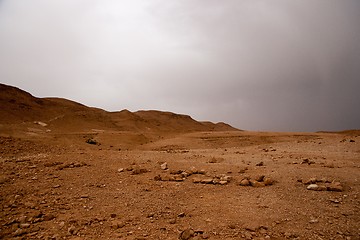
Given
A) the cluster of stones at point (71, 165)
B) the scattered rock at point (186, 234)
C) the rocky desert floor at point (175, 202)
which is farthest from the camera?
the cluster of stones at point (71, 165)

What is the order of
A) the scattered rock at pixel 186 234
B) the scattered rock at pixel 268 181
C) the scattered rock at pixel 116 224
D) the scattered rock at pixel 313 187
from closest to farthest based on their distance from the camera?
the scattered rock at pixel 186 234, the scattered rock at pixel 116 224, the scattered rock at pixel 313 187, the scattered rock at pixel 268 181

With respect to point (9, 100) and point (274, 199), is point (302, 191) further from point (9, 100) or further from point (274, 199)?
point (9, 100)

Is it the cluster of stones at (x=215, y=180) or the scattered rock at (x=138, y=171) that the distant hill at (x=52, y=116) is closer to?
A: the scattered rock at (x=138, y=171)

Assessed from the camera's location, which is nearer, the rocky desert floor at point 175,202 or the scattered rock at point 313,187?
the rocky desert floor at point 175,202

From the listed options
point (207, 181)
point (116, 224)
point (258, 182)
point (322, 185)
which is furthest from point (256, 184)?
point (116, 224)

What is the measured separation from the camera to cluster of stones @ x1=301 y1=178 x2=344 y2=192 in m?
4.85

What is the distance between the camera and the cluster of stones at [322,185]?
15.9ft

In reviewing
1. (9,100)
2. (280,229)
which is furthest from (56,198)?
(9,100)

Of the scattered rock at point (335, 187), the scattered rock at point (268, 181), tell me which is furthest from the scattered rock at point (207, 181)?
the scattered rock at point (335, 187)

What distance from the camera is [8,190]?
518 centimetres

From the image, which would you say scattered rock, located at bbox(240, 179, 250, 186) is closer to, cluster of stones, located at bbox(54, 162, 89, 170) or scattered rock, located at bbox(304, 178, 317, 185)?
scattered rock, located at bbox(304, 178, 317, 185)

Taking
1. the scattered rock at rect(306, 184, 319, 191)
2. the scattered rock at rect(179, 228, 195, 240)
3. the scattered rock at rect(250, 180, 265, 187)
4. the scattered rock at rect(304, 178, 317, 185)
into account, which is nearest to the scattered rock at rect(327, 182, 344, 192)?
the scattered rock at rect(306, 184, 319, 191)

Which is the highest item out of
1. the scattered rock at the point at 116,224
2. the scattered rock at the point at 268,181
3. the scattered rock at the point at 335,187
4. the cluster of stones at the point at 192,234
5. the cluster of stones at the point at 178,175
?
the scattered rock at the point at 335,187

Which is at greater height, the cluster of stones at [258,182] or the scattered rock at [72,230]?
the cluster of stones at [258,182]
